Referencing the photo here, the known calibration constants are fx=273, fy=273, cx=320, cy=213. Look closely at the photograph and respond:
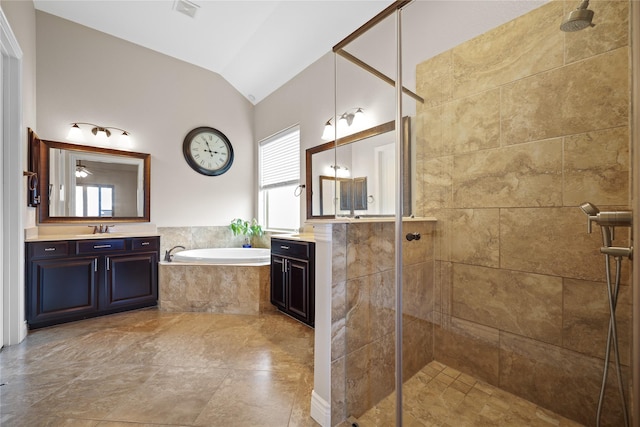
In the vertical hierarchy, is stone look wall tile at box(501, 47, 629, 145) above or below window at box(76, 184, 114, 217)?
above

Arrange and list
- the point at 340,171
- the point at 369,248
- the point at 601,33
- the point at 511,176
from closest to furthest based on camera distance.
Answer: the point at 601,33 < the point at 511,176 < the point at 369,248 < the point at 340,171

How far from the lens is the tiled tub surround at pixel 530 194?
107cm

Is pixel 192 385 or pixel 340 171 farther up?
pixel 340 171

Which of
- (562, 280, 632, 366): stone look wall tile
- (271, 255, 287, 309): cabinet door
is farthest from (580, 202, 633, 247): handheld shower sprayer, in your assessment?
(271, 255, 287, 309): cabinet door

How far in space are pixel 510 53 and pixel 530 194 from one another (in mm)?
726

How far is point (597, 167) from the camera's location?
109cm

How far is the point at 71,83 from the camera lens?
2988 mm

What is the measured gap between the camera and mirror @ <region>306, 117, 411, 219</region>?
1511mm

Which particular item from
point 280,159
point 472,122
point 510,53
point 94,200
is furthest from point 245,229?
point 510,53

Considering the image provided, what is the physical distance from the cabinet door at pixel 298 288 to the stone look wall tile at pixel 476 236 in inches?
51.7

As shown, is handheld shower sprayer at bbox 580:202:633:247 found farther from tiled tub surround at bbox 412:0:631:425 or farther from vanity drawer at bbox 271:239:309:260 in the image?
vanity drawer at bbox 271:239:309:260

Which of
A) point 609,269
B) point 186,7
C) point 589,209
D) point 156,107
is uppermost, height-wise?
point 186,7

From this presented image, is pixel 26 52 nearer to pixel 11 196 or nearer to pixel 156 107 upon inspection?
pixel 156 107

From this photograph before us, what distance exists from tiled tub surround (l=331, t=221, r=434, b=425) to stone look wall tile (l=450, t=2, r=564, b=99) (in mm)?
853
